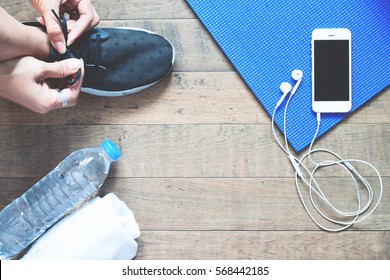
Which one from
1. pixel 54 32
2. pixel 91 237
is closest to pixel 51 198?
pixel 91 237

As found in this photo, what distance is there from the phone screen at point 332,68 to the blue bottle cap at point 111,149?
436 mm

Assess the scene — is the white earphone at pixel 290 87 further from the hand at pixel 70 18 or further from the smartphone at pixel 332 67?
the hand at pixel 70 18

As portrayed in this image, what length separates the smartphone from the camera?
0.98 metres

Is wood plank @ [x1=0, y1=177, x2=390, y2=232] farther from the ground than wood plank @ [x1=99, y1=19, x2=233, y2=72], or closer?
closer

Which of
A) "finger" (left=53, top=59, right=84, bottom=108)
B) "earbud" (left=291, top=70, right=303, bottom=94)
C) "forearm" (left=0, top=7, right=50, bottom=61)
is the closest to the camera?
"forearm" (left=0, top=7, right=50, bottom=61)

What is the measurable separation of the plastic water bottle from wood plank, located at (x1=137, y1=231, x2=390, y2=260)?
0.17 m

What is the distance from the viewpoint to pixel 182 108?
995 millimetres

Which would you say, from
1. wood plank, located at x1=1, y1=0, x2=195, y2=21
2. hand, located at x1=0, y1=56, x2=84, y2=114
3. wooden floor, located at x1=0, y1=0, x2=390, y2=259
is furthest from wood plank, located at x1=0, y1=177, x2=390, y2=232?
wood plank, located at x1=1, y1=0, x2=195, y2=21

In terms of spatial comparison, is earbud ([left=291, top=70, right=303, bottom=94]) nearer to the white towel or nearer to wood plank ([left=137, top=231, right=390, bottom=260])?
Result: wood plank ([left=137, top=231, right=390, bottom=260])

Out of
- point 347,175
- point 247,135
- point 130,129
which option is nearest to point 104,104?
point 130,129

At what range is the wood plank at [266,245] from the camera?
99 centimetres

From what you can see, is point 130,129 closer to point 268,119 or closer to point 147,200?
point 147,200

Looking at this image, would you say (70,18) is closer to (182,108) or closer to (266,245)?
(182,108)

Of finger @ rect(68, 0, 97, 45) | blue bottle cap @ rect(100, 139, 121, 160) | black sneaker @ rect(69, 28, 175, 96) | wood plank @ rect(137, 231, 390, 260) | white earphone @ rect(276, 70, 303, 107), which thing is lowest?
wood plank @ rect(137, 231, 390, 260)
